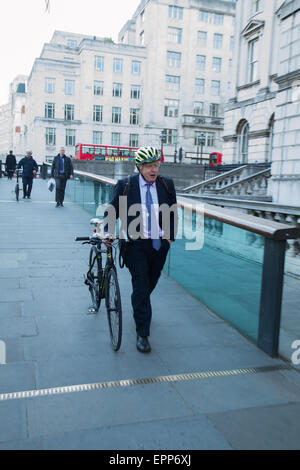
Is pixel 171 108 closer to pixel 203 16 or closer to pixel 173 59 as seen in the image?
pixel 173 59

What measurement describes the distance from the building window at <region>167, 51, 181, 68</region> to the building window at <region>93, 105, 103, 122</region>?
10.1m

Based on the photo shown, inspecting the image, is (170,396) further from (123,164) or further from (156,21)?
(156,21)

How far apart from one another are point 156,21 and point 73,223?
51.3 m

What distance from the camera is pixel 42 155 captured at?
57156 millimetres

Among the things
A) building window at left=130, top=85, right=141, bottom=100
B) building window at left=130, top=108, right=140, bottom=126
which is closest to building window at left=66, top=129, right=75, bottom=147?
building window at left=130, top=108, right=140, bottom=126

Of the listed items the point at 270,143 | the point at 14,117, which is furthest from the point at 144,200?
the point at 14,117

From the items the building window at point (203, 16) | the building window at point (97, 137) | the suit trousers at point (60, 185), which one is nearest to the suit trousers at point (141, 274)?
the suit trousers at point (60, 185)

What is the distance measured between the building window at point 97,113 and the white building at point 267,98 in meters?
30.0

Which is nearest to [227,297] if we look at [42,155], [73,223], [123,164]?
[73,223]

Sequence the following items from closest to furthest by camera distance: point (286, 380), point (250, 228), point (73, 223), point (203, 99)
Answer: point (286, 380), point (250, 228), point (73, 223), point (203, 99)

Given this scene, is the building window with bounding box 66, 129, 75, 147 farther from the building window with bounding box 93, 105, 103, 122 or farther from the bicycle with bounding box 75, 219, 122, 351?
the bicycle with bounding box 75, 219, 122, 351

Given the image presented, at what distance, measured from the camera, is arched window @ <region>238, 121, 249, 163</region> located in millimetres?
29125

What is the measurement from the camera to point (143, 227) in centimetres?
400
